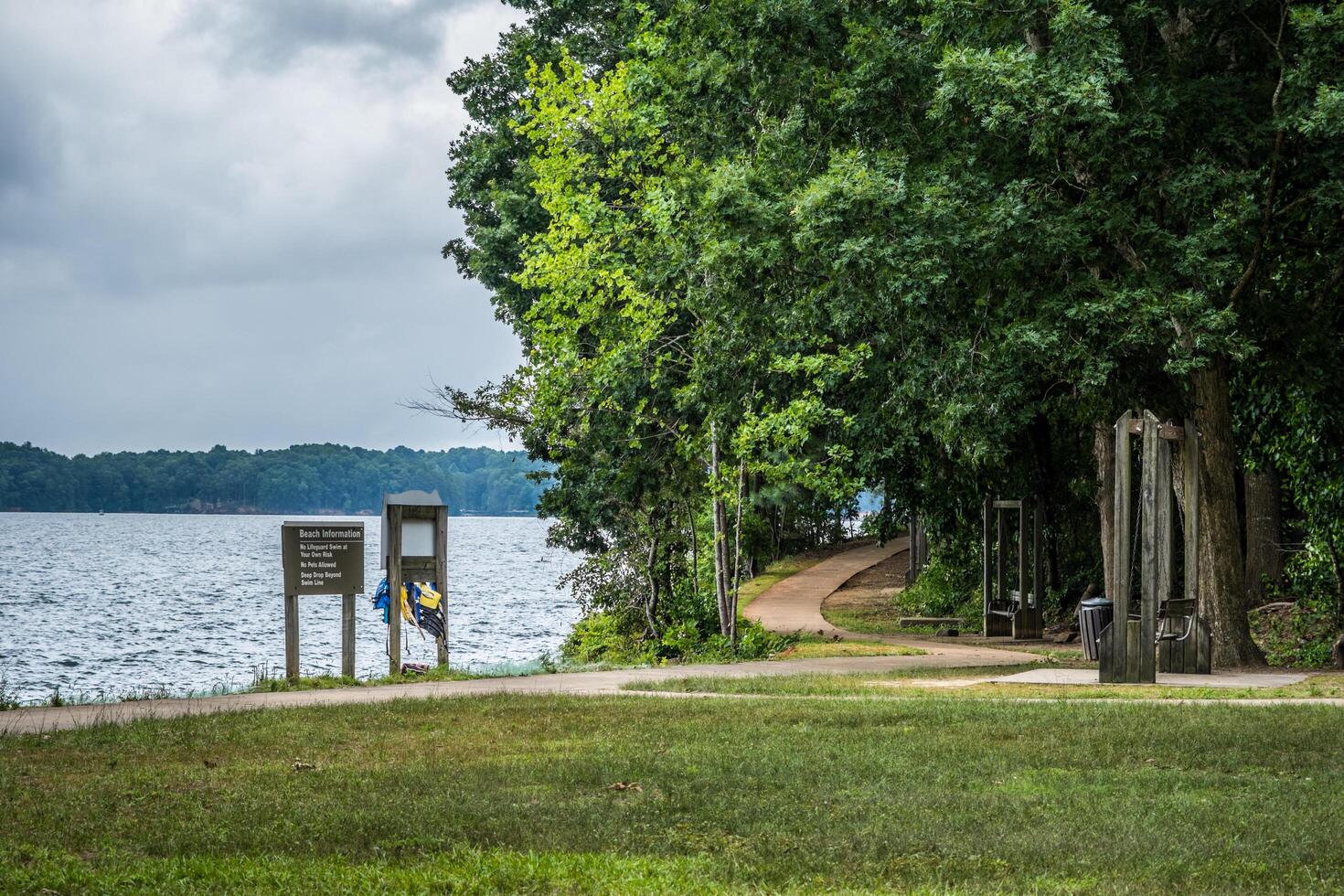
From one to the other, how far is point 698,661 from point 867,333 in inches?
262

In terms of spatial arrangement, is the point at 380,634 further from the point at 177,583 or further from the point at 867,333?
the point at 177,583

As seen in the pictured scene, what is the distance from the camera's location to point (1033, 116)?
1509cm

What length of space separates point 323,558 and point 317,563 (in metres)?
0.08

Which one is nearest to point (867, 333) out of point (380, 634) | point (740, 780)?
point (740, 780)

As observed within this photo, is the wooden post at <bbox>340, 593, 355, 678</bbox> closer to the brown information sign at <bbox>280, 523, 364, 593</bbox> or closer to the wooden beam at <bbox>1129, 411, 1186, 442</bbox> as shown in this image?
the brown information sign at <bbox>280, 523, 364, 593</bbox>

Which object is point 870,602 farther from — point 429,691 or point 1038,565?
point 429,691

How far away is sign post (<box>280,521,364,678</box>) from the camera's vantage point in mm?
14633

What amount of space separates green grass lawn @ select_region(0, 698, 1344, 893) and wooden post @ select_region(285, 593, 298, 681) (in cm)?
341

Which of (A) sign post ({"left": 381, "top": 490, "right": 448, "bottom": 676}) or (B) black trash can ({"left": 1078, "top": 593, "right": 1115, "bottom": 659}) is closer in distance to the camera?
(A) sign post ({"left": 381, "top": 490, "right": 448, "bottom": 676})

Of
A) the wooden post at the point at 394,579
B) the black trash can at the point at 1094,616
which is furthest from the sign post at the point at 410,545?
the black trash can at the point at 1094,616

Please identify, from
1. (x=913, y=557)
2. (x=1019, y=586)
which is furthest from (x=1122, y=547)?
(x=913, y=557)

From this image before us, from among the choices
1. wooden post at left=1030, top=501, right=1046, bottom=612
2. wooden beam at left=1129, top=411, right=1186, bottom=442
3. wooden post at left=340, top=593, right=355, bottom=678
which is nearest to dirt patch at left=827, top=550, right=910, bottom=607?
wooden post at left=1030, top=501, right=1046, bottom=612

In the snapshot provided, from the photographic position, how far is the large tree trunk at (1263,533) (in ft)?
70.6

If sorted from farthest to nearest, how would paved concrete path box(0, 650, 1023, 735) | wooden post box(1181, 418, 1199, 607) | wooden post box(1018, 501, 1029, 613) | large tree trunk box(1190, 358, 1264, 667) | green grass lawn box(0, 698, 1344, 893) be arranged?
wooden post box(1018, 501, 1029, 613) → large tree trunk box(1190, 358, 1264, 667) → wooden post box(1181, 418, 1199, 607) → paved concrete path box(0, 650, 1023, 735) → green grass lawn box(0, 698, 1344, 893)
